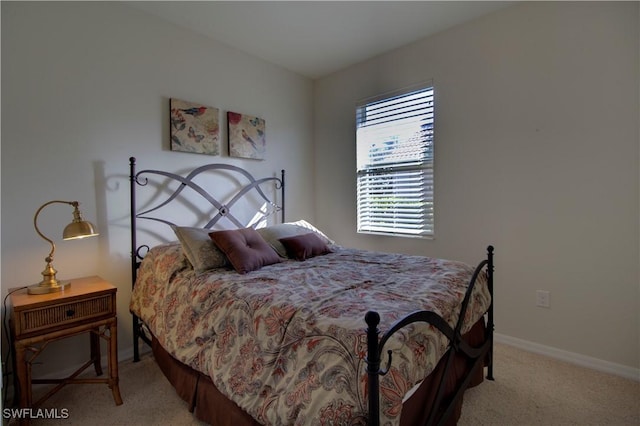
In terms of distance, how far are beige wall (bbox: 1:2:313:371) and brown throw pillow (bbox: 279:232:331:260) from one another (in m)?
1.13

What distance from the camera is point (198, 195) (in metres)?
2.90

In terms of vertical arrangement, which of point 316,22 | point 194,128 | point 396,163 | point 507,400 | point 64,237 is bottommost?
point 507,400

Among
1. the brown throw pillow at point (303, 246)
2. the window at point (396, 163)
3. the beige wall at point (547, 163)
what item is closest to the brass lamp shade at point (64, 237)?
the brown throw pillow at point (303, 246)

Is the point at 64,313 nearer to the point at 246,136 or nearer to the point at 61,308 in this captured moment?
the point at 61,308

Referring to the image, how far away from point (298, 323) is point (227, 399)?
584mm

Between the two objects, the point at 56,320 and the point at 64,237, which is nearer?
the point at 56,320

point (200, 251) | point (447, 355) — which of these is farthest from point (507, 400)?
point (200, 251)

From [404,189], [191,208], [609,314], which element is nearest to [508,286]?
[609,314]

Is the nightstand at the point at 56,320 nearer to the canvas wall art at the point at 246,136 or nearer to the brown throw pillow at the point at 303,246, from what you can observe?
the brown throw pillow at the point at 303,246

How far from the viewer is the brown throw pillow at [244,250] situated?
2.10m

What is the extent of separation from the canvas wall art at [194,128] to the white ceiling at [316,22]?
2.24 feet

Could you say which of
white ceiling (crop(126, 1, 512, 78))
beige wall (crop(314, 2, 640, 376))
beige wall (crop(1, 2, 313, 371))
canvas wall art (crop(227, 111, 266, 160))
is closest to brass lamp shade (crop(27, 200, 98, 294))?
beige wall (crop(1, 2, 313, 371))

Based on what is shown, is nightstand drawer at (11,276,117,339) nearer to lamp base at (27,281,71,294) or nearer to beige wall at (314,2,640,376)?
lamp base at (27,281,71,294)

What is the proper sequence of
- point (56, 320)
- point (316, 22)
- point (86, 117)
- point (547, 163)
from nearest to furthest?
1. point (56, 320)
2. point (86, 117)
3. point (547, 163)
4. point (316, 22)
